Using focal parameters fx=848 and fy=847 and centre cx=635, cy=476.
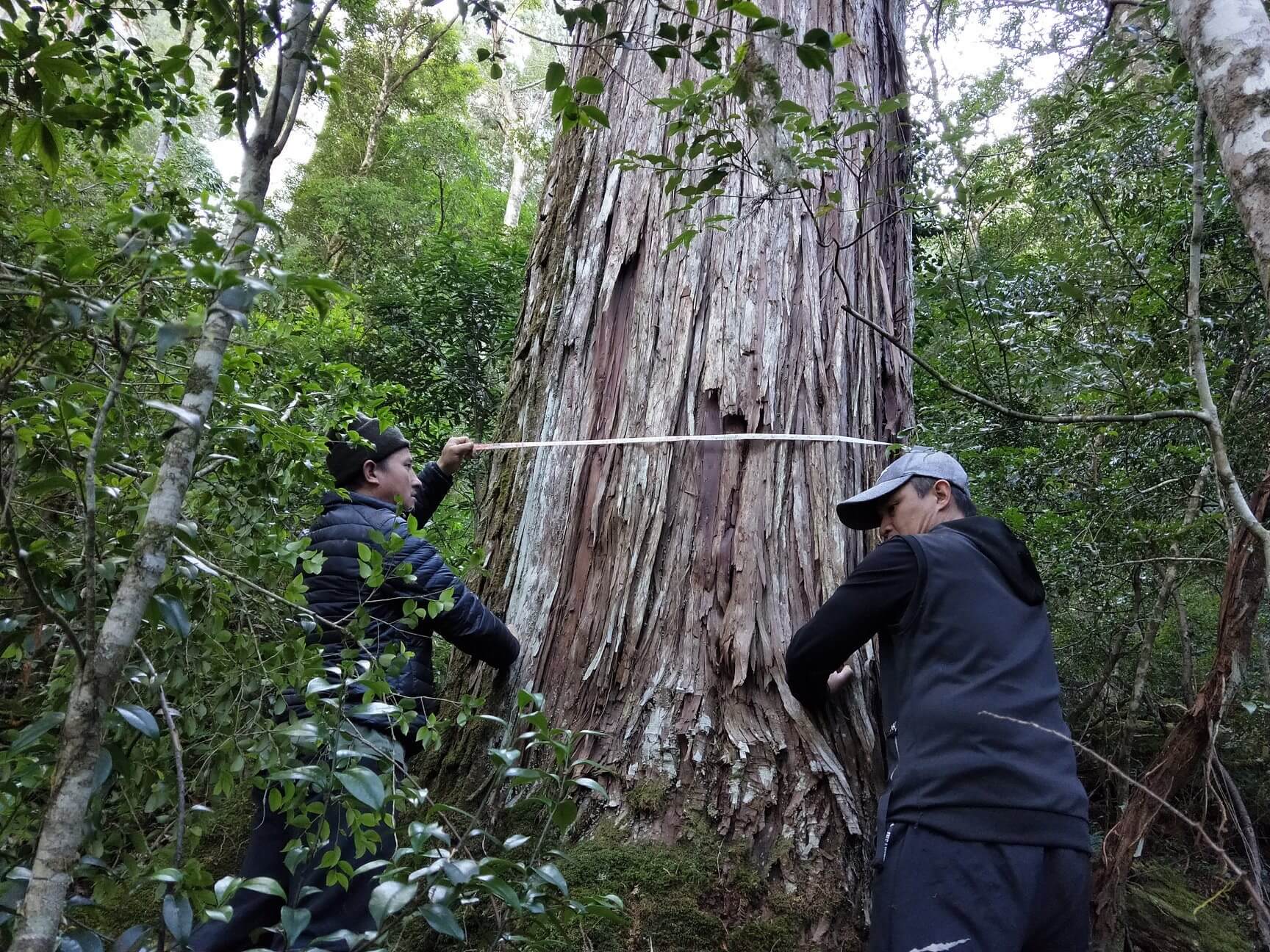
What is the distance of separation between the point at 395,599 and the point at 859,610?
114 centimetres

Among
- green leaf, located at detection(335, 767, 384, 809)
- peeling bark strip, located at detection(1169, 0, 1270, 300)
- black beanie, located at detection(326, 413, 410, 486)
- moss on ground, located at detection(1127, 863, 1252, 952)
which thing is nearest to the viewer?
green leaf, located at detection(335, 767, 384, 809)

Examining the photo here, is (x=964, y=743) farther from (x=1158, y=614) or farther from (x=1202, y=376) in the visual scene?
(x=1158, y=614)

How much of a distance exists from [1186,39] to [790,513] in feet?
5.20

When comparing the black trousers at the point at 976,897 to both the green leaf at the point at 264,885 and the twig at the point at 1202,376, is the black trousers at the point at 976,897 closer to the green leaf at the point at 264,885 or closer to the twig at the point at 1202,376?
the twig at the point at 1202,376

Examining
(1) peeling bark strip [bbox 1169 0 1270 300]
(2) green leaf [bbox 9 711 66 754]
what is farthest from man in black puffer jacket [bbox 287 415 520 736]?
(1) peeling bark strip [bbox 1169 0 1270 300]

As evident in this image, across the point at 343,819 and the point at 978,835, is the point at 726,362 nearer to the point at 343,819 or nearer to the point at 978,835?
the point at 978,835

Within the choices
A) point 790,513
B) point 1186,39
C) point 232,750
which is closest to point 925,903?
point 790,513

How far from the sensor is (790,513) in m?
2.38

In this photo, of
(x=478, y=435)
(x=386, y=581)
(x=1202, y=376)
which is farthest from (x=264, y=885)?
(x=478, y=435)

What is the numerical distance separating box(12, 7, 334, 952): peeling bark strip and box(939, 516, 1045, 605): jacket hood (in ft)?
5.48

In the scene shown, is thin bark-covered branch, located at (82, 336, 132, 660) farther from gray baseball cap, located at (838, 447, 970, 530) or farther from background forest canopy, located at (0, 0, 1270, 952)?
gray baseball cap, located at (838, 447, 970, 530)

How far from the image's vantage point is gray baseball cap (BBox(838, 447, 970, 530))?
2271mm

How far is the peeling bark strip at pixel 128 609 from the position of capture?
94cm

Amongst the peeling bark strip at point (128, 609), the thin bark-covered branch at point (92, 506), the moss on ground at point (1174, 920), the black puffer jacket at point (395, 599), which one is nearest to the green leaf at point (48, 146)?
the peeling bark strip at point (128, 609)
